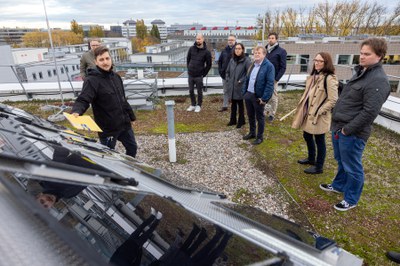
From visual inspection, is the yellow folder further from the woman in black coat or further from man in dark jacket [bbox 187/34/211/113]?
man in dark jacket [bbox 187/34/211/113]

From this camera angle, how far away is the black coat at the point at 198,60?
627 centimetres

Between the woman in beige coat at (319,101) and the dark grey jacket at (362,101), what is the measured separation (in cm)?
43

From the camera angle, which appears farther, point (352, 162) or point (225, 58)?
point (225, 58)

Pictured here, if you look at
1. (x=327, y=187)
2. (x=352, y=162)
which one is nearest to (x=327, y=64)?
(x=352, y=162)

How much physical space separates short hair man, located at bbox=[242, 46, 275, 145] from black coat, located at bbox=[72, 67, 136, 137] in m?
2.33

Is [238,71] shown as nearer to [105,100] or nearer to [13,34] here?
[105,100]

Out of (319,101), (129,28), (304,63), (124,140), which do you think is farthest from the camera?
(129,28)

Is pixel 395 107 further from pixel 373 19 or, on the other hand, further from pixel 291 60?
pixel 373 19

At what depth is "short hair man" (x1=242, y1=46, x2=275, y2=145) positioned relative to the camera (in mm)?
4406

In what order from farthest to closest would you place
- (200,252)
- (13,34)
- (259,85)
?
(13,34), (259,85), (200,252)

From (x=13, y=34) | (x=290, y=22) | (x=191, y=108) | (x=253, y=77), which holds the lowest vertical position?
(x=191, y=108)

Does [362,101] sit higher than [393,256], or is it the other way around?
[362,101]

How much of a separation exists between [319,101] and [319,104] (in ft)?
0.13

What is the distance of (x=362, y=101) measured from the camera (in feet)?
8.68
